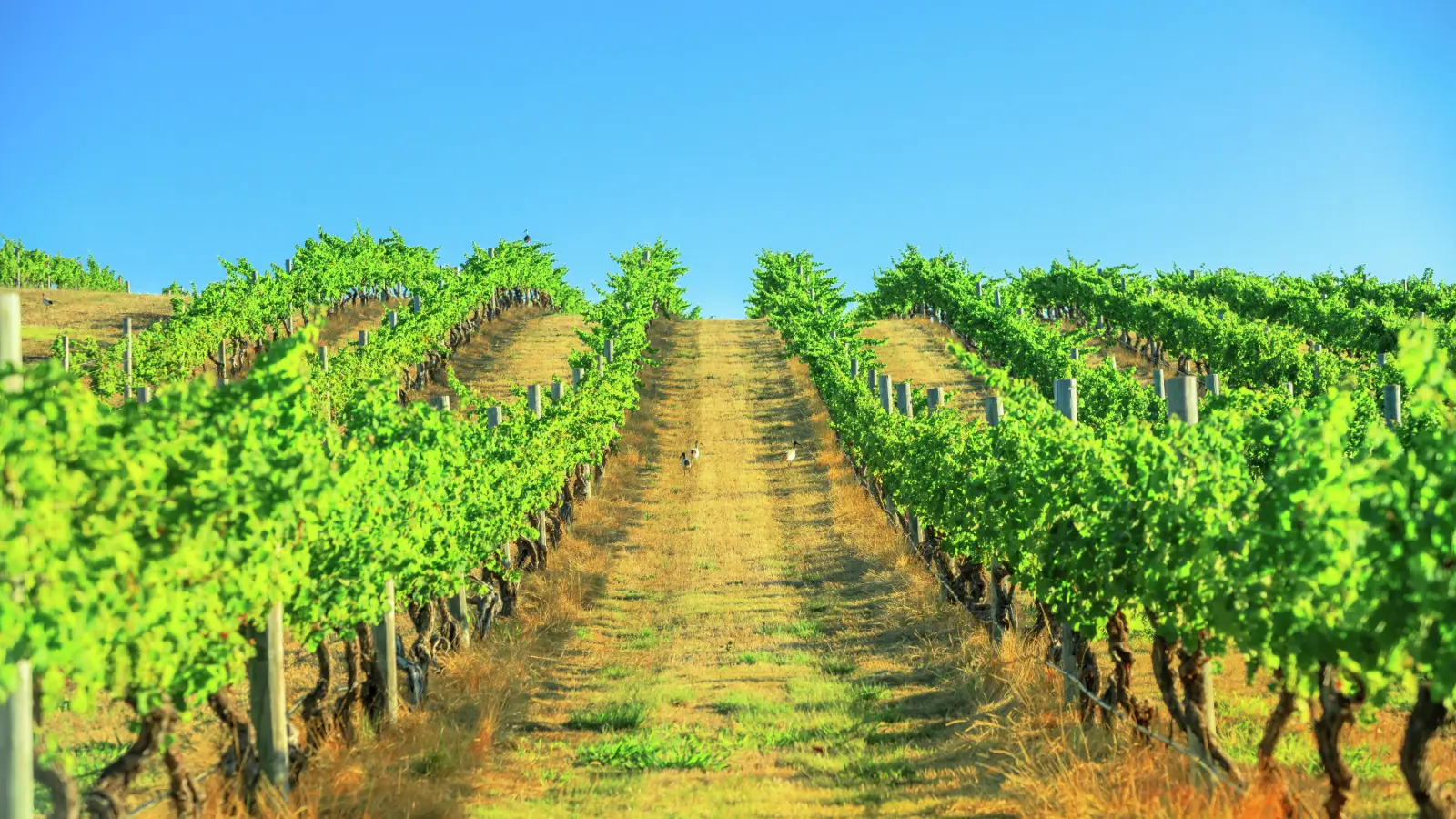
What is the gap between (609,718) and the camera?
12.8 meters

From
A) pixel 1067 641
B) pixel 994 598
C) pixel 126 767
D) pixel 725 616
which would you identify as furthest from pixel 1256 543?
pixel 725 616

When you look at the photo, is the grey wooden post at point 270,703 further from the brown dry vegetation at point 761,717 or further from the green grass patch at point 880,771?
the green grass patch at point 880,771

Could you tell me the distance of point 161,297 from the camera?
65.2 metres

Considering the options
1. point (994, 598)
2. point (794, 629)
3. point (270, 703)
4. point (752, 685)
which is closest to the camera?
point (270, 703)

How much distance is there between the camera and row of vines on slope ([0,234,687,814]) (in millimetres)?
5883

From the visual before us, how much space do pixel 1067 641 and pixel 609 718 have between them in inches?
197

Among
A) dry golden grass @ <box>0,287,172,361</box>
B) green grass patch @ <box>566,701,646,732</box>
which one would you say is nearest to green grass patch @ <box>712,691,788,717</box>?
green grass patch @ <box>566,701,646,732</box>

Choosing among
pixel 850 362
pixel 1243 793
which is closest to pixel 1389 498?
pixel 1243 793

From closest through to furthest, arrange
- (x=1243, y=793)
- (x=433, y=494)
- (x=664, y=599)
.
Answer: (x=1243, y=793) < (x=433, y=494) < (x=664, y=599)

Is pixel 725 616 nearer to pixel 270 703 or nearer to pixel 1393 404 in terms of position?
pixel 270 703

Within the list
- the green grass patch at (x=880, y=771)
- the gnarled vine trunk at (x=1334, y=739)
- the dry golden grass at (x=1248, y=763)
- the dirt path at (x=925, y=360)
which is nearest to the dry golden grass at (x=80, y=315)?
the dirt path at (x=925, y=360)

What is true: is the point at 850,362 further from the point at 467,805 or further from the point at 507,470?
the point at 467,805

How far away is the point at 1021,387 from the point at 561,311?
6201 cm

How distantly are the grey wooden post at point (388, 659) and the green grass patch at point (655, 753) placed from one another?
208 centimetres
